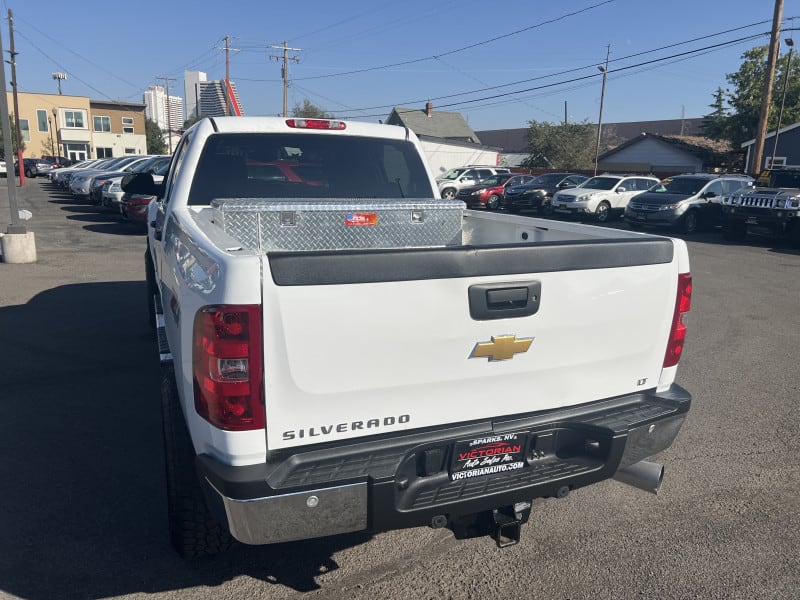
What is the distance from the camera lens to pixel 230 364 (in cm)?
219

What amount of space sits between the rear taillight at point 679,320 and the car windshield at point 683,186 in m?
17.4

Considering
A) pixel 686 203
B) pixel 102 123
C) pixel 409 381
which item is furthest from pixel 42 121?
pixel 409 381

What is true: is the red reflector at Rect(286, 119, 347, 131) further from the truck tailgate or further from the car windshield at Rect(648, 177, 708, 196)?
the car windshield at Rect(648, 177, 708, 196)

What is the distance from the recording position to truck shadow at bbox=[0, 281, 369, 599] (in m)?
2.97

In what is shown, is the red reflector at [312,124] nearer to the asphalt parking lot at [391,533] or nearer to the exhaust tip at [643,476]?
the asphalt parking lot at [391,533]

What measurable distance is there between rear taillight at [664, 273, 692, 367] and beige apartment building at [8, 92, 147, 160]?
284 feet

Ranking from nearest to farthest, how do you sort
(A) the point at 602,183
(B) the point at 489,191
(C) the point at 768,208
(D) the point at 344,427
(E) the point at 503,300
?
(D) the point at 344,427, (E) the point at 503,300, (C) the point at 768,208, (A) the point at 602,183, (B) the point at 489,191

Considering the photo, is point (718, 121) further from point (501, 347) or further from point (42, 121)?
point (42, 121)

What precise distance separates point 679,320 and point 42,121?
9166cm

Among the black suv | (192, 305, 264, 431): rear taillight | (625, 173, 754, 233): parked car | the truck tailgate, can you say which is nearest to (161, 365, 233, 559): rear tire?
(192, 305, 264, 431): rear taillight

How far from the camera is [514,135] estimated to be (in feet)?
307

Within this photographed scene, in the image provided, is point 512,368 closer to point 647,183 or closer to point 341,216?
point 341,216

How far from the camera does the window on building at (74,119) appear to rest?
79.9 m

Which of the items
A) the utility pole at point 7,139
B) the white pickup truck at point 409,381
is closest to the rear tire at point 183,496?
the white pickup truck at point 409,381
